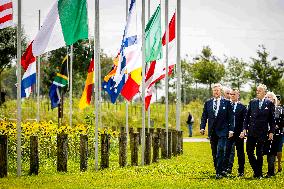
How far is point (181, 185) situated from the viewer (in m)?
11.7

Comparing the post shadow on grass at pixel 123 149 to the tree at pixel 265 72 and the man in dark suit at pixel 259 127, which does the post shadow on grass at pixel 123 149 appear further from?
the tree at pixel 265 72

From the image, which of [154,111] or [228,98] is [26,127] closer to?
[228,98]

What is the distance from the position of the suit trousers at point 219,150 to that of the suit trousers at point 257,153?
64 cm

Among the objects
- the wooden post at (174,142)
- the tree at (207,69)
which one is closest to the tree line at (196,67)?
the tree at (207,69)

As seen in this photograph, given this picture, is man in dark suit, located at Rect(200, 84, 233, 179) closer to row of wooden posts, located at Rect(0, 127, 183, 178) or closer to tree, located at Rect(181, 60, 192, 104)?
row of wooden posts, located at Rect(0, 127, 183, 178)

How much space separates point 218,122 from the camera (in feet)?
43.9

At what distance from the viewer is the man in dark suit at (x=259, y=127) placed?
13.3 meters

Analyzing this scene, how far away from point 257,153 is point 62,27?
19.2 feet

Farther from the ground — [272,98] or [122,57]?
[122,57]

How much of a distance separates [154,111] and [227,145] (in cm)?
3909

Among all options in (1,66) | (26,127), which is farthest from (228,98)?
(1,66)

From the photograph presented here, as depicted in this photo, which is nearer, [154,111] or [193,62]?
[154,111]

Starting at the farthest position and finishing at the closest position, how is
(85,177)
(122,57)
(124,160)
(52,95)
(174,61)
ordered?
(52,95) < (174,61) < (122,57) < (124,160) < (85,177)

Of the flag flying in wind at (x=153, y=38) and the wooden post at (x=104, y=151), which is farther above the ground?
the flag flying in wind at (x=153, y=38)
